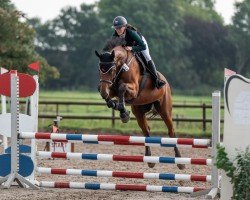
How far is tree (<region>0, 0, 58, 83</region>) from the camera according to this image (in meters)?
22.1

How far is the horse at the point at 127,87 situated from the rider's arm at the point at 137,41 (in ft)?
0.36

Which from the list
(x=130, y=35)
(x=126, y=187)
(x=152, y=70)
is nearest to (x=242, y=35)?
(x=152, y=70)

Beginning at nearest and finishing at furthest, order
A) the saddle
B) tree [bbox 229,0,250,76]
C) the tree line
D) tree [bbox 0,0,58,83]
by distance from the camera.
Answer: the saddle, tree [bbox 0,0,58,83], tree [bbox 229,0,250,76], the tree line

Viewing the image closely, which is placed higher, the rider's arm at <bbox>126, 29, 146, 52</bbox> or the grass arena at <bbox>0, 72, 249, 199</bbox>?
the rider's arm at <bbox>126, 29, 146, 52</bbox>

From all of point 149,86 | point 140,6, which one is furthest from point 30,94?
point 140,6

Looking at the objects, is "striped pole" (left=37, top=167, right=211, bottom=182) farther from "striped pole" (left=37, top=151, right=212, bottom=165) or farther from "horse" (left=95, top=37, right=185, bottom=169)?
"horse" (left=95, top=37, right=185, bottom=169)

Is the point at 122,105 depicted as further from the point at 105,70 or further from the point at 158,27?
the point at 158,27

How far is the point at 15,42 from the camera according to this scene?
903 inches

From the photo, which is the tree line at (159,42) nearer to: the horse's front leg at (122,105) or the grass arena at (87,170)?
the horse's front leg at (122,105)

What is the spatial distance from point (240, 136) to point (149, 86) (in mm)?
3530

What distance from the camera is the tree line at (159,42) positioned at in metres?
73.7

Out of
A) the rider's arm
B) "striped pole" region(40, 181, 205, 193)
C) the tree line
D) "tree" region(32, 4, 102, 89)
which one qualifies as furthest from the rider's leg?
"tree" region(32, 4, 102, 89)

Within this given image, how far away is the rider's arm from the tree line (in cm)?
5303

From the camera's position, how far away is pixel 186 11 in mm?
94125
